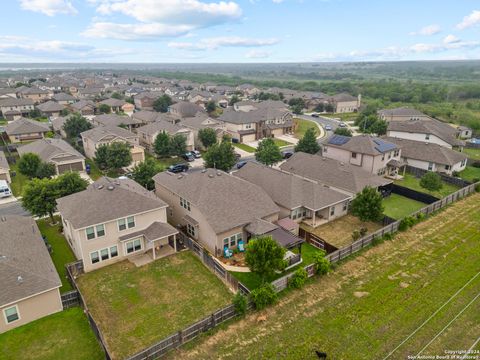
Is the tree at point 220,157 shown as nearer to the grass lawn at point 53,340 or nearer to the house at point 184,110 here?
the grass lawn at point 53,340

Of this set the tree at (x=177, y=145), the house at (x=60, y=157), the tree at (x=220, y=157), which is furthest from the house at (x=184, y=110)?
the tree at (x=220, y=157)

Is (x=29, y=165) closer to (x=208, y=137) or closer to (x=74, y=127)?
(x=74, y=127)

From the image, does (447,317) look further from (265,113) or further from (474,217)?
(265,113)

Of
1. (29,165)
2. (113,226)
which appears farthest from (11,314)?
(29,165)

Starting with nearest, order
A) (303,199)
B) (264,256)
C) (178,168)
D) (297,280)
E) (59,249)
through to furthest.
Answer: (264,256), (297,280), (59,249), (303,199), (178,168)

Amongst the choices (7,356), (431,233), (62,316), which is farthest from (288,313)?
(431,233)
